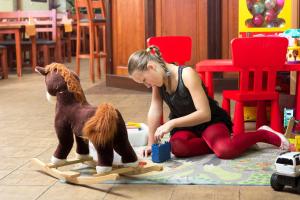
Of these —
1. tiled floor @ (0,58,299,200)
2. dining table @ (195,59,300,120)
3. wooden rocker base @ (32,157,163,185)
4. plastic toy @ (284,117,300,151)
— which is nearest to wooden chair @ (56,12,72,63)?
tiled floor @ (0,58,299,200)

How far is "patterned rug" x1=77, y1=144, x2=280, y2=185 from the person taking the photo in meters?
2.43

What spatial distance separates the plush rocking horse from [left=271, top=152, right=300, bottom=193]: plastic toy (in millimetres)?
679

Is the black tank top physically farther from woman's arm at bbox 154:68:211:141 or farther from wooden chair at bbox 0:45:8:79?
wooden chair at bbox 0:45:8:79

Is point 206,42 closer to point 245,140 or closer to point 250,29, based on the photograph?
point 250,29

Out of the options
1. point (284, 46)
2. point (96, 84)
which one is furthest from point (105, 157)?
point (96, 84)

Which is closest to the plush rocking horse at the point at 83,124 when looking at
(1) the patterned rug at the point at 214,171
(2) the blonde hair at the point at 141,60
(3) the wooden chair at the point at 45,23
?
(1) the patterned rug at the point at 214,171

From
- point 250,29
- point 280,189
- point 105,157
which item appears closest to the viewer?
point 280,189

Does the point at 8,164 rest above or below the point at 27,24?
below

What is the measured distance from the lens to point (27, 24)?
8.18 metres

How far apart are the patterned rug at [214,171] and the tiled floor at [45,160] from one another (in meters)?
0.08

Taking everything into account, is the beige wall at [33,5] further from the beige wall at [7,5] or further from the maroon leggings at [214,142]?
the maroon leggings at [214,142]

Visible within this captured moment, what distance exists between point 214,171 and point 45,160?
37.8 inches

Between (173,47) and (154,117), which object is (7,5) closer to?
(173,47)

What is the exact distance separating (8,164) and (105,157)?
727mm
